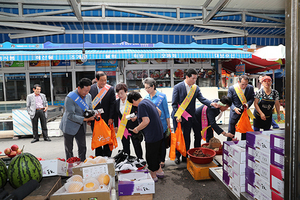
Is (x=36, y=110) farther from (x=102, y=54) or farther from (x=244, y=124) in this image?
(x=244, y=124)

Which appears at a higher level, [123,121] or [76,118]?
[76,118]

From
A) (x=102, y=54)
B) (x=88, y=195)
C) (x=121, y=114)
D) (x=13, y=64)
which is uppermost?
(x=13, y=64)

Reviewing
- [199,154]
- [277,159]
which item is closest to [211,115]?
[199,154]

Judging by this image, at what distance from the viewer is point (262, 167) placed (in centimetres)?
183

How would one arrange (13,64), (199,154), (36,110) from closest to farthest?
(199,154), (36,110), (13,64)

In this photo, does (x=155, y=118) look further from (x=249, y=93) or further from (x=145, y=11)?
(x=249, y=93)

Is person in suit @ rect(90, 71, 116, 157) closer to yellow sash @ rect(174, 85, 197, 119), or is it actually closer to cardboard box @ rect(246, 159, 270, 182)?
yellow sash @ rect(174, 85, 197, 119)

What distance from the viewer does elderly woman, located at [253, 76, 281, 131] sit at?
4.55 metres

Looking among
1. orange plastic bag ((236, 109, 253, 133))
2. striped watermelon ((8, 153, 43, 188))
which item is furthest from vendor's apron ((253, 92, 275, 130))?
striped watermelon ((8, 153, 43, 188))

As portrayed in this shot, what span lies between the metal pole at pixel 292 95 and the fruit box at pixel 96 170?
1876 mm

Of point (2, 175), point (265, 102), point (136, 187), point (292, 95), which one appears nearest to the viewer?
point (292, 95)

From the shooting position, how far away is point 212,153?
367cm

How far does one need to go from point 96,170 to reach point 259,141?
6.36ft

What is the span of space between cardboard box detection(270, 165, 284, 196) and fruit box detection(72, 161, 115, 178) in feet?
5.75
